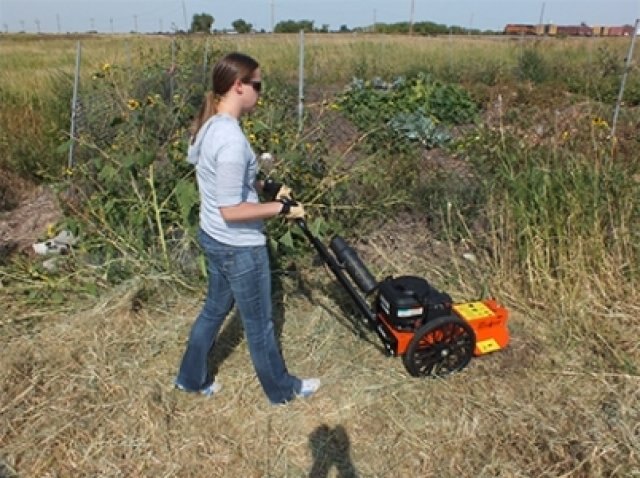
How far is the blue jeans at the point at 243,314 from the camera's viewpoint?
6.99ft

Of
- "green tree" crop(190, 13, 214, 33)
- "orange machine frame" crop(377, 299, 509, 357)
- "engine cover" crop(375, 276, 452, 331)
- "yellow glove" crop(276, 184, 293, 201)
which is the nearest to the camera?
"yellow glove" crop(276, 184, 293, 201)

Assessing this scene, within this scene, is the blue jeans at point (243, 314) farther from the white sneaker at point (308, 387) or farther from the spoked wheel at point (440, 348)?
the spoked wheel at point (440, 348)

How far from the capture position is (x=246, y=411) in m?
2.48

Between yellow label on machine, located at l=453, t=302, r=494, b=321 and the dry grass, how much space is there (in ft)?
0.87

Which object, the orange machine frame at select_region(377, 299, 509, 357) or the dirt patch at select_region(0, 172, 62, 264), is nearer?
the orange machine frame at select_region(377, 299, 509, 357)

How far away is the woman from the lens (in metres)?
1.93

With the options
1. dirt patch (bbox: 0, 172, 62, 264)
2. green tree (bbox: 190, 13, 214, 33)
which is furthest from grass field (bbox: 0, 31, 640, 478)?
green tree (bbox: 190, 13, 214, 33)

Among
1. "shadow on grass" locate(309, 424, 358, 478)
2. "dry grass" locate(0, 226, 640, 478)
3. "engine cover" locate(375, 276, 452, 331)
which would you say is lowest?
"shadow on grass" locate(309, 424, 358, 478)

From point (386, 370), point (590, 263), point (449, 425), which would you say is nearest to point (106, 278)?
point (386, 370)

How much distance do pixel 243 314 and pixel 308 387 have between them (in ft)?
1.95

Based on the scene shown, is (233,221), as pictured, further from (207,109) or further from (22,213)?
(22,213)

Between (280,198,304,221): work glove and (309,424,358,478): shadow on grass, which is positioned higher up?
(280,198,304,221): work glove

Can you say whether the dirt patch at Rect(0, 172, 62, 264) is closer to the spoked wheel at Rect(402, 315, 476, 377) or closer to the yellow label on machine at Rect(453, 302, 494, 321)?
the spoked wheel at Rect(402, 315, 476, 377)

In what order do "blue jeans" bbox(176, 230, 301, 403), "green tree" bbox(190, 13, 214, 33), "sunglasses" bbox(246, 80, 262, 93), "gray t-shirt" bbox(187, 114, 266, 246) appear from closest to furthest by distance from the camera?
1. "gray t-shirt" bbox(187, 114, 266, 246)
2. "sunglasses" bbox(246, 80, 262, 93)
3. "blue jeans" bbox(176, 230, 301, 403)
4. "green tree" bbox(190, 13, 214, 33)
